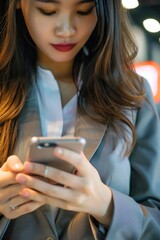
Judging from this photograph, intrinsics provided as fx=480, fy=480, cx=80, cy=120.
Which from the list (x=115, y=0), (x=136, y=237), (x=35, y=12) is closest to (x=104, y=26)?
(x=115, y=0)

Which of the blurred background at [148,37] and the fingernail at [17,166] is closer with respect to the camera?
the fingernail at [17,166]

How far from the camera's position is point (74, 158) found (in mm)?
979

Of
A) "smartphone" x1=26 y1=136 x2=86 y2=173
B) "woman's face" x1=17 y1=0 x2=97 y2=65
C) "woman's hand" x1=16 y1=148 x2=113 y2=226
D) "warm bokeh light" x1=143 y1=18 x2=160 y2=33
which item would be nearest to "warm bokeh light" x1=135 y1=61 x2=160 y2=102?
"warm bokeh light" x1=143 y1=18 x2=160 y2=33

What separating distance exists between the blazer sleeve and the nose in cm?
33

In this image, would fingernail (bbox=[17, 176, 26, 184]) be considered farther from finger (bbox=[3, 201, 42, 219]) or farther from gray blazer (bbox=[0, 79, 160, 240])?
gray blazer (bbox=[0, 79, 160, 240])

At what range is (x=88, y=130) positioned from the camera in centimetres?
134

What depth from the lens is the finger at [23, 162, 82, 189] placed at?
1.00 meters

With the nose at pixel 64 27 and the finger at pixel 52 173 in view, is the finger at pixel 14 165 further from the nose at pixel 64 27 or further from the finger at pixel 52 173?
the nose at pixel 64 27

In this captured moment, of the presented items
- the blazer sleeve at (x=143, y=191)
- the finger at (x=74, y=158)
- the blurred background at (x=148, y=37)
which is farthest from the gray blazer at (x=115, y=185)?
the blurred background at (x=148, y=37)

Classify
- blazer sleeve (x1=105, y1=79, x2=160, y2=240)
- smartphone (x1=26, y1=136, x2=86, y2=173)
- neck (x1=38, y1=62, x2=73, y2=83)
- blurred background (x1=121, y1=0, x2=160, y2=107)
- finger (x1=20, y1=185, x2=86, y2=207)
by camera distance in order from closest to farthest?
smartphone (x1=26, y1=136, x2=86, y2=173), finger (x1=20, y1=185, x2=86, y2=207), blazer sleeve (x1=105, y1=79, x2=160, y2=240), neck (x1=38, y1=62, x2=73, y2=83), blurred background (x1=121, y1=0, x2=160, y2=107)

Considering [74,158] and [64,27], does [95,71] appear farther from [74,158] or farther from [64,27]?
[74,158]

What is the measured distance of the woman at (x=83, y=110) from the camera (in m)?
1.23

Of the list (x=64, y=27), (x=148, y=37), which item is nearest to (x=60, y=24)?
(x=64, y=27)

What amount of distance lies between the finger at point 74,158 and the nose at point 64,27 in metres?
0.43
